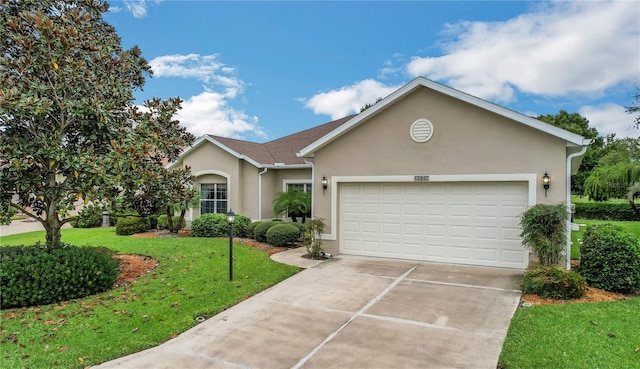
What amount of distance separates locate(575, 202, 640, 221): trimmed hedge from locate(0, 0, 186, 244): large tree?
30871mm

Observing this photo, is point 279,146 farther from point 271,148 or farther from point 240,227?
point 240,227

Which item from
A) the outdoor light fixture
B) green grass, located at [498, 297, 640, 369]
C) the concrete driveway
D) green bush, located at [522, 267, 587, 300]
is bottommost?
Result: the concrete driveway

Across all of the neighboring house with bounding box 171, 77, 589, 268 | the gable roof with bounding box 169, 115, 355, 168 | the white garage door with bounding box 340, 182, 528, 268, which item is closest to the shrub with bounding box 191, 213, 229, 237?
the gable roof with bounding box 169, 115, 355, 168

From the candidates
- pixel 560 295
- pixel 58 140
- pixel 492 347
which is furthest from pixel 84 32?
pixel 560 295

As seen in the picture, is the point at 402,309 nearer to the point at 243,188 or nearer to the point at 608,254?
the point at 608,254

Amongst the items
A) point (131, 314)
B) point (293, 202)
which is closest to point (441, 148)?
point (293, 202)

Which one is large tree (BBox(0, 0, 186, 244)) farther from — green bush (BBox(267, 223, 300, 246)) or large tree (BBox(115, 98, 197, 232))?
green bush (BBox(267, 223, 300, 246))

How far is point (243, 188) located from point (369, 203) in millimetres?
7791

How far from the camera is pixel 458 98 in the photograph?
917 cm

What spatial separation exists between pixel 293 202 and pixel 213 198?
173 inches

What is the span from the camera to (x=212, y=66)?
1648cm

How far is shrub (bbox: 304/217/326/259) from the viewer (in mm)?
10578

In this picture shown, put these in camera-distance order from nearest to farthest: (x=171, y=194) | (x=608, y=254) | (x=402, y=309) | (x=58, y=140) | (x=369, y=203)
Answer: (x=402, y=309) → (x=58, y=140) → (x=608, y=254) → (x=171, y=194) → (x=369, y=203)

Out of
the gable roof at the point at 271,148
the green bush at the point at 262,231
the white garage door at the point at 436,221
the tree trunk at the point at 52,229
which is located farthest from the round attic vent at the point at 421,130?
the tree trunk at the point at 52,229
